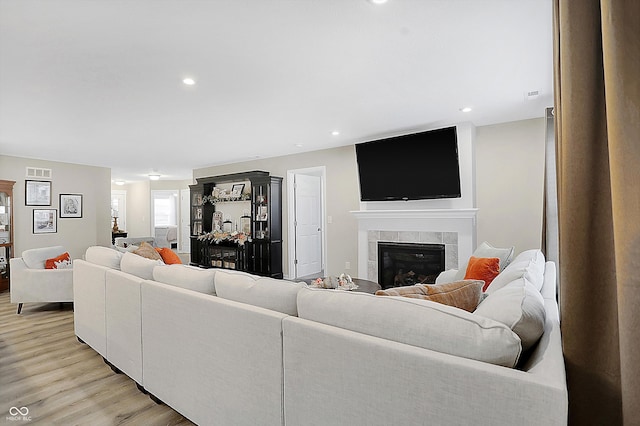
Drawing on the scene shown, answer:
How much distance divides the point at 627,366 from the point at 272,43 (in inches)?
92.4

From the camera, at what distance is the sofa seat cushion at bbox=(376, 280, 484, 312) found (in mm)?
1459

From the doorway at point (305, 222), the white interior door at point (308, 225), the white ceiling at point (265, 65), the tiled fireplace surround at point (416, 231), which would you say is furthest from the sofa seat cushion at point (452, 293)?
the white interior door at point (308, 225)

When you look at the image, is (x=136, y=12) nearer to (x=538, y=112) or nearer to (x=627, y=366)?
(x=627, y=366)

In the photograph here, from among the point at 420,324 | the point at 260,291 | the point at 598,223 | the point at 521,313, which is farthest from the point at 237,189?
the point at 598,223

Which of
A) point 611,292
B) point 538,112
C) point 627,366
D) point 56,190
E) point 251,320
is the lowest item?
point 251,320

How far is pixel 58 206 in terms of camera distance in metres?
6.75

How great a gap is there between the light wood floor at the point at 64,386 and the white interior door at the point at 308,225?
3843mm

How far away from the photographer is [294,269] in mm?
6527

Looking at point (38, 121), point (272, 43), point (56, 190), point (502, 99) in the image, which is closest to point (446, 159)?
point (502, 99)

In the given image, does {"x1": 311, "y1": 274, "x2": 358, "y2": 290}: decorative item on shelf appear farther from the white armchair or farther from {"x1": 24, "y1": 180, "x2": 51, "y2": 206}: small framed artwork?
{"x1": 24, "y1": 180, "x2": 51, "y2": 206}: small framed artwork

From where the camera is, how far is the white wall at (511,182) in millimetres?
4129

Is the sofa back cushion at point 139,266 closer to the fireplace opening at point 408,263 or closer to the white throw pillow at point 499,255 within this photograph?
the white throw pillow at point 499,255

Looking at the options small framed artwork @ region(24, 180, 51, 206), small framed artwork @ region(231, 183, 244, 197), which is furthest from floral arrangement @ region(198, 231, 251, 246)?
small framed artwork @ region(24, 180, 51, 206)

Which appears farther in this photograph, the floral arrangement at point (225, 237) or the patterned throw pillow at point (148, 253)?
the floral arrangement at point (225, 237)
